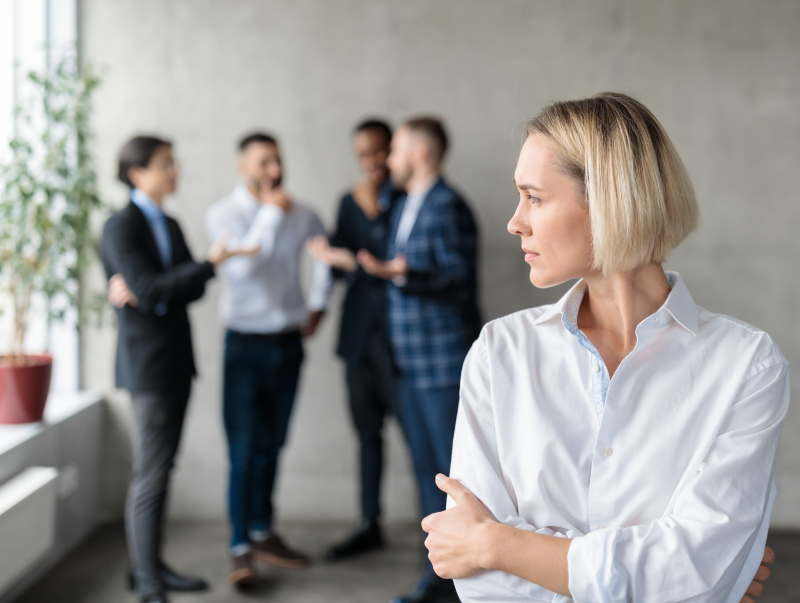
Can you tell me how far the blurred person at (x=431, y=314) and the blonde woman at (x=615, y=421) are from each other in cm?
157

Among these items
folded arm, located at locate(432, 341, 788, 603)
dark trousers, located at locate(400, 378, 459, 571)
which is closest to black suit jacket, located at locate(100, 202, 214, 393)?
dark trousers, located at locate(400, 378, 459, 571)

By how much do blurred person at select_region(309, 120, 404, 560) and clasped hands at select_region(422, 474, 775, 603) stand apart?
1.96 meters

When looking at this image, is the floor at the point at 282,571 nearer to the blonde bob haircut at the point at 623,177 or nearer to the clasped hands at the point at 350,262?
the clasped hands at the point at 350,262

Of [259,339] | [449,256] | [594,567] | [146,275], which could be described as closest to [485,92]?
[449,256]

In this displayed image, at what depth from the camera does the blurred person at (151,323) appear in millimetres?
2607

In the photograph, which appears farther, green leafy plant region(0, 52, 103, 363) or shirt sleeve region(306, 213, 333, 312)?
shirt sleeve region(306, 213, 333, 312)

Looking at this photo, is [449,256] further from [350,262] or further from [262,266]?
[262,266]

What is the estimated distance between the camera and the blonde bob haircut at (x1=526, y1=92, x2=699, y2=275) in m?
1.05

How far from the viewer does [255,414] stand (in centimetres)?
306

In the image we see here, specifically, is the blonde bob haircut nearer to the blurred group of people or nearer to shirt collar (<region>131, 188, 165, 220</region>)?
the blurred group of people

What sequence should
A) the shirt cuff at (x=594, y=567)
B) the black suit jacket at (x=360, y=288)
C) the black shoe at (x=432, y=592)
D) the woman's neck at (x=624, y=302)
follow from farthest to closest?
the black suit jacket at (x=360, y=288) → the black shoe at (x=432, y=592) → the woman's neck at (x=624, y=302) → the shirt cuff at (x=594, y=567)

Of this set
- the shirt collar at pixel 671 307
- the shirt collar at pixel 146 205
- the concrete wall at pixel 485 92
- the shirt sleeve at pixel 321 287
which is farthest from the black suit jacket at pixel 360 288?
the shirt collar at pixel 671 307

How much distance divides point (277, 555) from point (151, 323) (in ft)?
4.05

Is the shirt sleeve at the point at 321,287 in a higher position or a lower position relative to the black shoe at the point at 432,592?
higher
